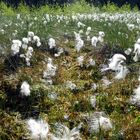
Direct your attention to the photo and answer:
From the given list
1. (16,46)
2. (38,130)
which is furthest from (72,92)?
(38,130)

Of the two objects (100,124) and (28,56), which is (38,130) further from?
(28,56)

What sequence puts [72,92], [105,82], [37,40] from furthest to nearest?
[37,40], [105,82], [72,92]

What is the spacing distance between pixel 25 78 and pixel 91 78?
3.58 ft

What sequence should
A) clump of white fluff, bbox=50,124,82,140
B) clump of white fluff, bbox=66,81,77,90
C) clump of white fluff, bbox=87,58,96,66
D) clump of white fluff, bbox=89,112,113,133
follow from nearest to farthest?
clump of white fluff, bbox=50,124,82,140
clump of white fluff, bbox=89,112,113,133
clump of white fluff, bbox=66,81,77,90
clump of white fluff, bbox=87,58,96,66

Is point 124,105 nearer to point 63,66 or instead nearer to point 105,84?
point 105,84

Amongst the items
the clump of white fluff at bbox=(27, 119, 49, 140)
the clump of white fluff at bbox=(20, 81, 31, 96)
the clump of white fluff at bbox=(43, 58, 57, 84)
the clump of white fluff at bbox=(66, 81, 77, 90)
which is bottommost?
the clump of white fluff at bbox=(27, 119, 49, 140)

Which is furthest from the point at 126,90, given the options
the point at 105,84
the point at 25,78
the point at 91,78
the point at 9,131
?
the point at 9,131

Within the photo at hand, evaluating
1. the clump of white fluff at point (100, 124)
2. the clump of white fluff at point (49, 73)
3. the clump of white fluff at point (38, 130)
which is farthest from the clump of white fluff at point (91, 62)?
the clump of white fluff at point (38, 130)

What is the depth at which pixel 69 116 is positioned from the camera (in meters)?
6.45

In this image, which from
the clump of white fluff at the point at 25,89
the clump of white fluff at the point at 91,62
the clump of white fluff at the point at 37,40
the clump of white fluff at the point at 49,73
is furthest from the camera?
the clump of white fluff at the point at 37,40

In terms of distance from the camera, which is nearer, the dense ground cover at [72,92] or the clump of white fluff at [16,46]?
the dense ground cover at [72,92]

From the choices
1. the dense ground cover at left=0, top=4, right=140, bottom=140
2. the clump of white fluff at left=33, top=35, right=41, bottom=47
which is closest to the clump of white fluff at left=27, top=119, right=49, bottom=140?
the dense ground cover at left=0, top=4, right=140, bottom=140

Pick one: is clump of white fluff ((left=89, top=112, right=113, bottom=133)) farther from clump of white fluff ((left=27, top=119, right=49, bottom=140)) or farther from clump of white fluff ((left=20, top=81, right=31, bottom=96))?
clump of white fluff ((left=20, top=81, right=31, bottom=96))

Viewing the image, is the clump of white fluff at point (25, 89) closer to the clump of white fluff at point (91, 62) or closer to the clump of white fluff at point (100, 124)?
the clump of white fluff at point (100, 124)
